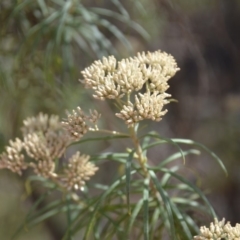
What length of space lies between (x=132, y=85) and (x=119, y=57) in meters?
0.72

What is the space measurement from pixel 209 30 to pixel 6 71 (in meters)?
1.53

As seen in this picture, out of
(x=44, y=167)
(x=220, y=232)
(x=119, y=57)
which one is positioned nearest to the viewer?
(x=220, y=232)

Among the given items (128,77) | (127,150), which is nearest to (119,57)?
(127,150)

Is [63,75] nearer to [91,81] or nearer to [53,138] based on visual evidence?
[53,138]

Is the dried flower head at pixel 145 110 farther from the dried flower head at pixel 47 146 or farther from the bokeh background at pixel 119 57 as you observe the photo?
the bokeh background at pixel 119 57

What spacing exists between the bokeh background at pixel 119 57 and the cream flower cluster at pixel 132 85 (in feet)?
1.44

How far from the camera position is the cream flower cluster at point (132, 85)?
0.80m

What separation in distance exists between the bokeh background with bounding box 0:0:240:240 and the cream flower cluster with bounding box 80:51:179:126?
0.44 metres

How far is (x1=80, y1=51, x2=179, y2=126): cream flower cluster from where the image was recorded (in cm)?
80

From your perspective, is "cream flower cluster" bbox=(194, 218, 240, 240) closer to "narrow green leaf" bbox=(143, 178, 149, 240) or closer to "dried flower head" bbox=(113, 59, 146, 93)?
"narrow green leaf" bbox=(143, 178, 149, 240)

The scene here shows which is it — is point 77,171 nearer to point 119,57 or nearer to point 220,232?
point 220,232

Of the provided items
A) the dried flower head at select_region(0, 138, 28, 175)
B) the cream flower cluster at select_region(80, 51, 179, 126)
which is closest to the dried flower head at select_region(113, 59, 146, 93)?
the cream flower cluster at select_region(80, 51, 179, 126)

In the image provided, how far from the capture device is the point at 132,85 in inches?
32.3

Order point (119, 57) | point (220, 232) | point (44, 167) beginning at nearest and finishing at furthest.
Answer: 1. point (220, 232)
2. point (44, 167)
3. point (119, 57)
